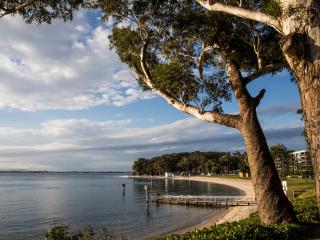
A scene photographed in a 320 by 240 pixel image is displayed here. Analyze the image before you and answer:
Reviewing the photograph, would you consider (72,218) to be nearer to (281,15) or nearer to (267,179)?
(267,179)

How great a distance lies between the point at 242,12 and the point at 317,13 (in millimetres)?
2266

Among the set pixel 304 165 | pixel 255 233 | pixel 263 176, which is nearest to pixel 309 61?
pixel 255 233

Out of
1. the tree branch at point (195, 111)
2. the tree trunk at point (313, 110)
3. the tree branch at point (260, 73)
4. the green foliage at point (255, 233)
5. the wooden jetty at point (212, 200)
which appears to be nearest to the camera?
the tree trunk at point (313, 110)

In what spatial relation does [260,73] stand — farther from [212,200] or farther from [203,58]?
[212,200]

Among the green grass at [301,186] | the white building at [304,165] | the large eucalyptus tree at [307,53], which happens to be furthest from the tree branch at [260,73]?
the green grass at [301,186]

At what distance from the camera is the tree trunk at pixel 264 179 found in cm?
1562

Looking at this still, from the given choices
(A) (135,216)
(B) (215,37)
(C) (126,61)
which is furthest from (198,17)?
(A) (135,216)

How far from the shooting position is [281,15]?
907 centimetres

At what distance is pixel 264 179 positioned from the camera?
51.4ft

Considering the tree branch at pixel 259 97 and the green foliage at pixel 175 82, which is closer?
the tree branch at pixel 259 97

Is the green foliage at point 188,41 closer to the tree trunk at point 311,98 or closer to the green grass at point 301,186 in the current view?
the tree trunk at point 311,98

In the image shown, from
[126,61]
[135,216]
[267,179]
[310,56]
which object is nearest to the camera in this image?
[310,56]

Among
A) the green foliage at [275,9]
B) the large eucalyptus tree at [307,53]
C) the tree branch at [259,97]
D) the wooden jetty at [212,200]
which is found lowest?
the wooden jetty at [212,200]

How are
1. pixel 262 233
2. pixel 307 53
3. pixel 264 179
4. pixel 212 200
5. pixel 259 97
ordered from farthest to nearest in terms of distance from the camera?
pixel 212 200 < pixel 259 97 < pixel 264 179 < pixel 262 233 < pixel 307 53
